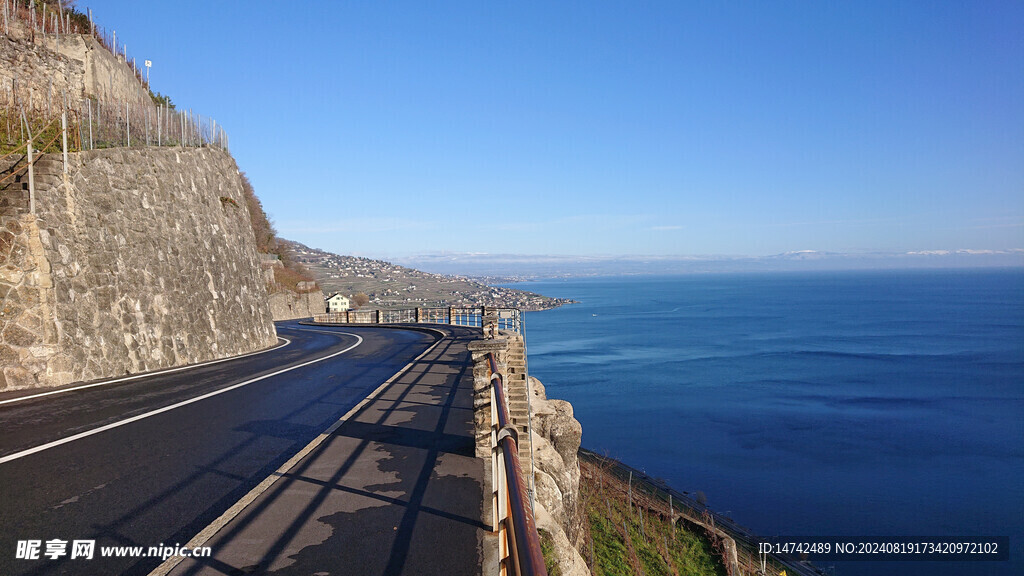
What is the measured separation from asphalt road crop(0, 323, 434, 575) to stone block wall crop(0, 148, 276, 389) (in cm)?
149

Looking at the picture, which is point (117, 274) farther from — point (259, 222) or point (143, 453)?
point (259, 222)

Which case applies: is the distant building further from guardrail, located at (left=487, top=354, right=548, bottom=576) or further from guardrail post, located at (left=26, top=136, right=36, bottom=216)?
guardrail, located at (left=487, top=354, right=548, bottom=576)

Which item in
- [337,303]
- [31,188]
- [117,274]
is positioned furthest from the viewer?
[337,303]

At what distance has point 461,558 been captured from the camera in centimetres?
484

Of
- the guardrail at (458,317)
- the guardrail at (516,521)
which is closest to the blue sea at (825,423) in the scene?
the guardrail at (458,317)

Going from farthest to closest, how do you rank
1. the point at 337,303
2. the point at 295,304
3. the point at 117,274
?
the point at 337,303 < the point at 295,304 < the point at 117,274

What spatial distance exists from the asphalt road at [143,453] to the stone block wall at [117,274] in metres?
1.49

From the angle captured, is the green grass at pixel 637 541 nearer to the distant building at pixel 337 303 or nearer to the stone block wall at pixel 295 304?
the stone block wall at pixel 295 304

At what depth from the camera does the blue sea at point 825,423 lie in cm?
3294

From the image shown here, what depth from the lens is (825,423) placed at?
4947cm

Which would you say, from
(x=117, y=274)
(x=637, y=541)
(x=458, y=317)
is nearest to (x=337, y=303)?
(x=458, y=317)

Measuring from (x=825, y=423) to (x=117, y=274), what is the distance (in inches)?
1976

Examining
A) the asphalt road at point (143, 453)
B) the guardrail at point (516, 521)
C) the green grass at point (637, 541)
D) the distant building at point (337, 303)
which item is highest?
the guardrail at point (516, 521)

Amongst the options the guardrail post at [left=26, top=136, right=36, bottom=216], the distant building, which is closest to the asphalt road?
the guardrail post at [left=26, top=136, right=36, bottom=216]
